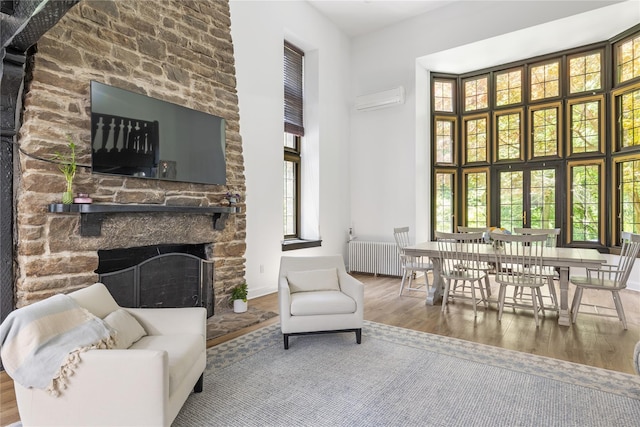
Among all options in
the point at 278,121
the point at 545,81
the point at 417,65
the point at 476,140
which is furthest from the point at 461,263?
the point at 545,81

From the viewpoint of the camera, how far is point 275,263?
546 centimetres

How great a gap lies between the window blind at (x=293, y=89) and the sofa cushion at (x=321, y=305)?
11.7 feet

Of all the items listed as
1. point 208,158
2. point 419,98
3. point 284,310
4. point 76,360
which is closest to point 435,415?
point 284,310

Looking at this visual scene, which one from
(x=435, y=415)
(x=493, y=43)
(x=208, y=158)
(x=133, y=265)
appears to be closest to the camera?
(x=435, y=415)

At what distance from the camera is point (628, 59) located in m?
5.71

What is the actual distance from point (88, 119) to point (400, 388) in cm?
333

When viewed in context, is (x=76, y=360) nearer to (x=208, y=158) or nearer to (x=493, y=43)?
(x=208, y=158)

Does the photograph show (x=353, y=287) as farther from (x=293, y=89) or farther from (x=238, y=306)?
(x=293, y=89)

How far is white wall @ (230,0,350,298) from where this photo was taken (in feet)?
16.3

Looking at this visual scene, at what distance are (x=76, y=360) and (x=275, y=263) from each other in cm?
385

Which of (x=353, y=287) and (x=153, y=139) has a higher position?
(x=153, y=139)

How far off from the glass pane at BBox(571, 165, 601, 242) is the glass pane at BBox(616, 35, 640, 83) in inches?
57.1

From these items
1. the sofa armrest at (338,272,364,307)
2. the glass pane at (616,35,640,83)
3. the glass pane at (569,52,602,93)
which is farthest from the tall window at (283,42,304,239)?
the glass pane at (616,35,640,83)

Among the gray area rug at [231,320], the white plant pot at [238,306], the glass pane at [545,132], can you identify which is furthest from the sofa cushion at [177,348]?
the glass pane at [545,132]
